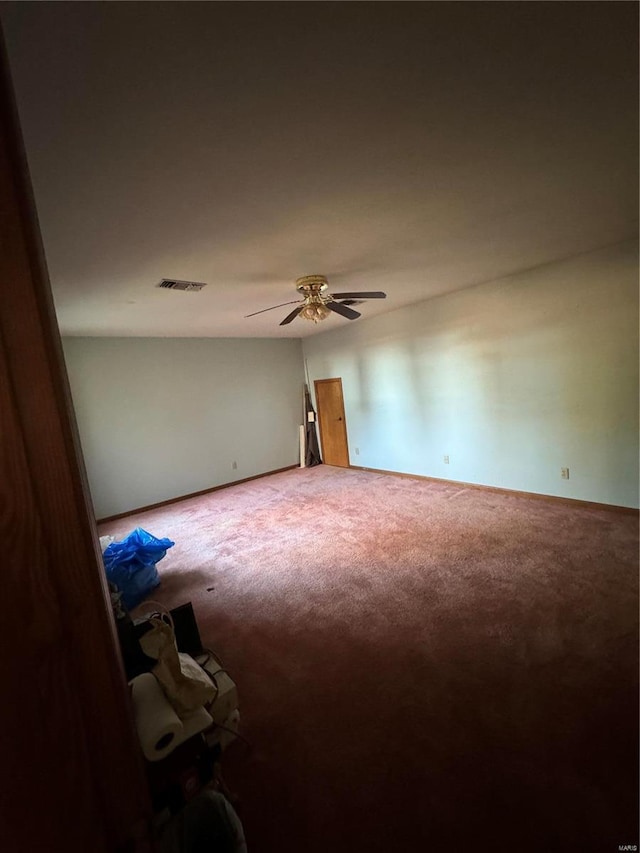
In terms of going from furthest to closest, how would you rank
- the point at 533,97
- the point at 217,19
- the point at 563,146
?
the point at 563,146 < the point at 533,97 < the point at 217,19

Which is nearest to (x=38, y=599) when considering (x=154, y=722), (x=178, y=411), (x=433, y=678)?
(x=154, y=722)

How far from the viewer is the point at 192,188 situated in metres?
1.76

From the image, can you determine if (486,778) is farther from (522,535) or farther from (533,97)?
(533,97)

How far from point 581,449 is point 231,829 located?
4.18m

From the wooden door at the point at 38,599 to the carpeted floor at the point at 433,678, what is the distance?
125 cm

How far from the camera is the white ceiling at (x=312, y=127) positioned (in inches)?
41.3

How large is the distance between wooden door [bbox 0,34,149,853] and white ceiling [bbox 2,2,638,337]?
74cm

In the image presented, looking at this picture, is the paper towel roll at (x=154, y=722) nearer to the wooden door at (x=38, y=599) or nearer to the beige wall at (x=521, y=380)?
the wooden door at (x=38, y=599)

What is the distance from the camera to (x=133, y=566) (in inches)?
121

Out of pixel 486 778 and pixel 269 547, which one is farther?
pixel 269 547

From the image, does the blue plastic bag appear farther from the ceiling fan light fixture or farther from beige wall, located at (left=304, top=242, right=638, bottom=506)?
beige wall, located at (left=304, top=242, right=638, bottom=506)

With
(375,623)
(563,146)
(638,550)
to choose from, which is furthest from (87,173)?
(638,550)

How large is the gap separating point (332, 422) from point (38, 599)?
640 cm

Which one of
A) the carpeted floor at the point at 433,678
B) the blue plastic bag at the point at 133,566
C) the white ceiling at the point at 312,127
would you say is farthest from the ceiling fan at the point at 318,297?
the blue plastic bag at the point at 133,566
